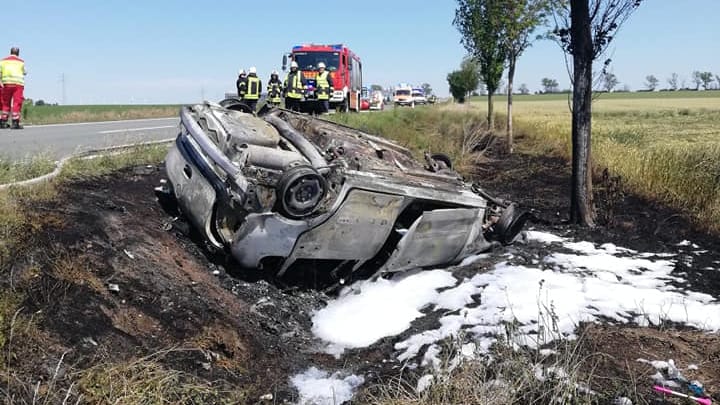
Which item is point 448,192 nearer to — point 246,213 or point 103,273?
point 246,213

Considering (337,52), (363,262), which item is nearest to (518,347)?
(363,262)

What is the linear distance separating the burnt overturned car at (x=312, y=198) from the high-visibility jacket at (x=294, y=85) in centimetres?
939

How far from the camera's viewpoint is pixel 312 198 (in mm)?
4301

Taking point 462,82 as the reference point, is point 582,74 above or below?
below

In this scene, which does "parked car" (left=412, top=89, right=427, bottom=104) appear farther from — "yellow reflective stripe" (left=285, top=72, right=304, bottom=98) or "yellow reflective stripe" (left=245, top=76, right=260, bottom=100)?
"yellow reflective stripe" (left=245, top=76, right=260, bottom=100)

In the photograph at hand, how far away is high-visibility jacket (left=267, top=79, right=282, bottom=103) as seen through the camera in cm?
1548

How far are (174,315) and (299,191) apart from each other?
120cm

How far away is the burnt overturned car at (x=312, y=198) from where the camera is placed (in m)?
4.28

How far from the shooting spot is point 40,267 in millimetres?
3418

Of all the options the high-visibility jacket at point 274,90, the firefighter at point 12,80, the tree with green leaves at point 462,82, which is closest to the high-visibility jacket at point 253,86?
the high-visibility jacket at point 274,90

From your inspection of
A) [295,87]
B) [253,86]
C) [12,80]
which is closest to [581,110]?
[253,86]

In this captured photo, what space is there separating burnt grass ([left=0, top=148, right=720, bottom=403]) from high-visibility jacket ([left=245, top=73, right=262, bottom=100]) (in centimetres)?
802

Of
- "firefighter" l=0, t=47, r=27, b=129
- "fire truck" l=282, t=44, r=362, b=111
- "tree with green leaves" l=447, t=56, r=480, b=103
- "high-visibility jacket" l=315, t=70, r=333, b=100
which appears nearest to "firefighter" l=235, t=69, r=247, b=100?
"high-visibility jacket" l=315, t=70, r=333, b=100

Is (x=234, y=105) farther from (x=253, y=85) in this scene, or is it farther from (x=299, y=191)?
(x=253, y=85)
